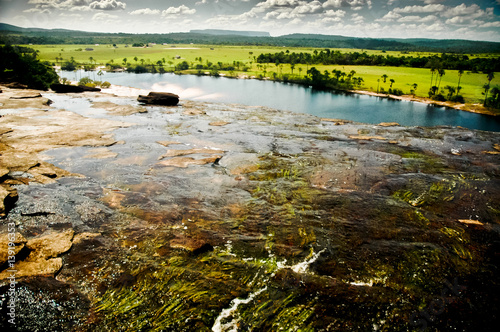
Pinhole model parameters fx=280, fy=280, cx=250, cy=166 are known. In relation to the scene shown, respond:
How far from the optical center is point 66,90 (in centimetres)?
5831

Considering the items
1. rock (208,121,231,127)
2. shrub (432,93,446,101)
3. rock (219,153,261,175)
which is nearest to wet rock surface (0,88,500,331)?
rock (219,153,261,175)

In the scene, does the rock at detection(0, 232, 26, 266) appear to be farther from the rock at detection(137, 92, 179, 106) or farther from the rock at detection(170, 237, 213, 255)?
the rock at detection(137, 92, 179, 106)

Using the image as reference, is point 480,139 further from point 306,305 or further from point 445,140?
point 306,305

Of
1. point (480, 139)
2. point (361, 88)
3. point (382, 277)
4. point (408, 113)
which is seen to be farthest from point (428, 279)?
point (361, 88)

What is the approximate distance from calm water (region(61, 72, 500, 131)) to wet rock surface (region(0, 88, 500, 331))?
35.8m

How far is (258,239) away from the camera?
1414 cm

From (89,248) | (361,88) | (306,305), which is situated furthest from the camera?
(361,88)

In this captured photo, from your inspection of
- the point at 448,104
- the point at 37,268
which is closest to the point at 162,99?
the point at 37,268

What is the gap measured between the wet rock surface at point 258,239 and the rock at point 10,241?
0.52 meters

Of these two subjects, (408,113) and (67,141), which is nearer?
(67,141)

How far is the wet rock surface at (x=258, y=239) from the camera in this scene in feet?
33.2

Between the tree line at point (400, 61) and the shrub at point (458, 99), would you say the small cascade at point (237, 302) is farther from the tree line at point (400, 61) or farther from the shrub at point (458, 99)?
the tree line at point (400, 61)

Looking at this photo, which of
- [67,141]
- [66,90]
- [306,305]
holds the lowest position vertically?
[306,305]

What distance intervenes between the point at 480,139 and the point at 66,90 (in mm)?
72923
